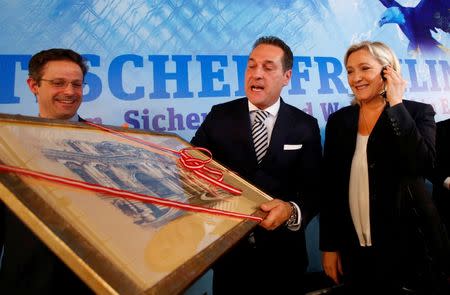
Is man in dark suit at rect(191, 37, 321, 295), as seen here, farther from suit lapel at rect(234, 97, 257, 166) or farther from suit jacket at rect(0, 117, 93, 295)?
suit jacket at rect(0, 117, 93, 295)

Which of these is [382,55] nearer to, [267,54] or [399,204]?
[267,54]

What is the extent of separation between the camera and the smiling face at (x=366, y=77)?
1495 millimetres

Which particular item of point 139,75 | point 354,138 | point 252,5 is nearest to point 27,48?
point 139,75

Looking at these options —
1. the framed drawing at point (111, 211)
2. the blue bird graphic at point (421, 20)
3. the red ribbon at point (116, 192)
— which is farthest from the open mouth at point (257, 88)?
the blue bird graphic at point (421, 20)

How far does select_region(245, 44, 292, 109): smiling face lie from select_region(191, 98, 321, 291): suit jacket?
7 centimetres

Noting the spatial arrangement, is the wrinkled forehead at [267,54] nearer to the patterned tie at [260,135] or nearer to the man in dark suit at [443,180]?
the patterned tie at [260,135]

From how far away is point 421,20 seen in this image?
127 inches

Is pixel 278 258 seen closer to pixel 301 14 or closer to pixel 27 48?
pixel 27 48

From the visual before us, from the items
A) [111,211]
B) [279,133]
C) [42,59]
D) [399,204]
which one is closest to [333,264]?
[399,204]

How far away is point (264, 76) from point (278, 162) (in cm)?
43

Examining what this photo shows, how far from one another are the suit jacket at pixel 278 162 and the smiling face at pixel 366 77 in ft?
1.13

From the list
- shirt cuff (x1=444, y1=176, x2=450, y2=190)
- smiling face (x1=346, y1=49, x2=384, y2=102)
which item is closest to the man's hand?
smiling face (x1=346, y1=49, x2=384, y2=102)

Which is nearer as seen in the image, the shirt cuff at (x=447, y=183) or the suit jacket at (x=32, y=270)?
the suit jacket at (x=32, y=270)

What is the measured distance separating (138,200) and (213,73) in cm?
199
